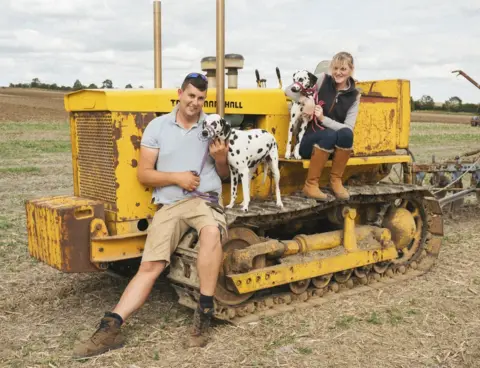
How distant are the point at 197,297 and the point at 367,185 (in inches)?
88.7

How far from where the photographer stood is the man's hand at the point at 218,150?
481cm

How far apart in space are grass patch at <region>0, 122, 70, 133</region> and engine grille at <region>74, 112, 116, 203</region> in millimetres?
19428

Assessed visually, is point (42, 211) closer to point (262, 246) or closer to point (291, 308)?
point (262, 246)

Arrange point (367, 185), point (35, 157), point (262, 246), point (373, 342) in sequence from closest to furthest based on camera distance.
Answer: point (373, 342), point (262, 246), point (367, 185), point (35, 157)

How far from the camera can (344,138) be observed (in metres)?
5.37

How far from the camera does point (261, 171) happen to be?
564 centimetres

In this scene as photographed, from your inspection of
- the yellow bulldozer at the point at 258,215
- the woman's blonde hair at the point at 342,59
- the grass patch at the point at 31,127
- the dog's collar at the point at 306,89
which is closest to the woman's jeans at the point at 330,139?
the yellow bulldozer at the point at 258,215

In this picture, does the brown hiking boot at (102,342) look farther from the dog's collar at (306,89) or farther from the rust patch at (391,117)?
the rust patch at (391,117)

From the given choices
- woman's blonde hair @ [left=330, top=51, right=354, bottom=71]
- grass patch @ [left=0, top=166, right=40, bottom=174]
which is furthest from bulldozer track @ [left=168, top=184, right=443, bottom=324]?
grass patch @ [left=0, top=166, right=40, bottom=174]

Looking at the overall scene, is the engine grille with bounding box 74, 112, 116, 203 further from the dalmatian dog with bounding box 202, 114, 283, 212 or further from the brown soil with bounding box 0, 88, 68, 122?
the brown soil with bounding box 0, 88, 68, 122

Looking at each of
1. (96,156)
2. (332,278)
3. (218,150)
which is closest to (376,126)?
(332,278)

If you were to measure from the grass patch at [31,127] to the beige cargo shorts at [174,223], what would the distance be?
2027 centimetres

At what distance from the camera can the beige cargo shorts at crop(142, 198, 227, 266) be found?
15.4ft

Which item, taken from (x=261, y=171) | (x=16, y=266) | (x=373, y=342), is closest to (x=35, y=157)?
(x=16, y=266)
